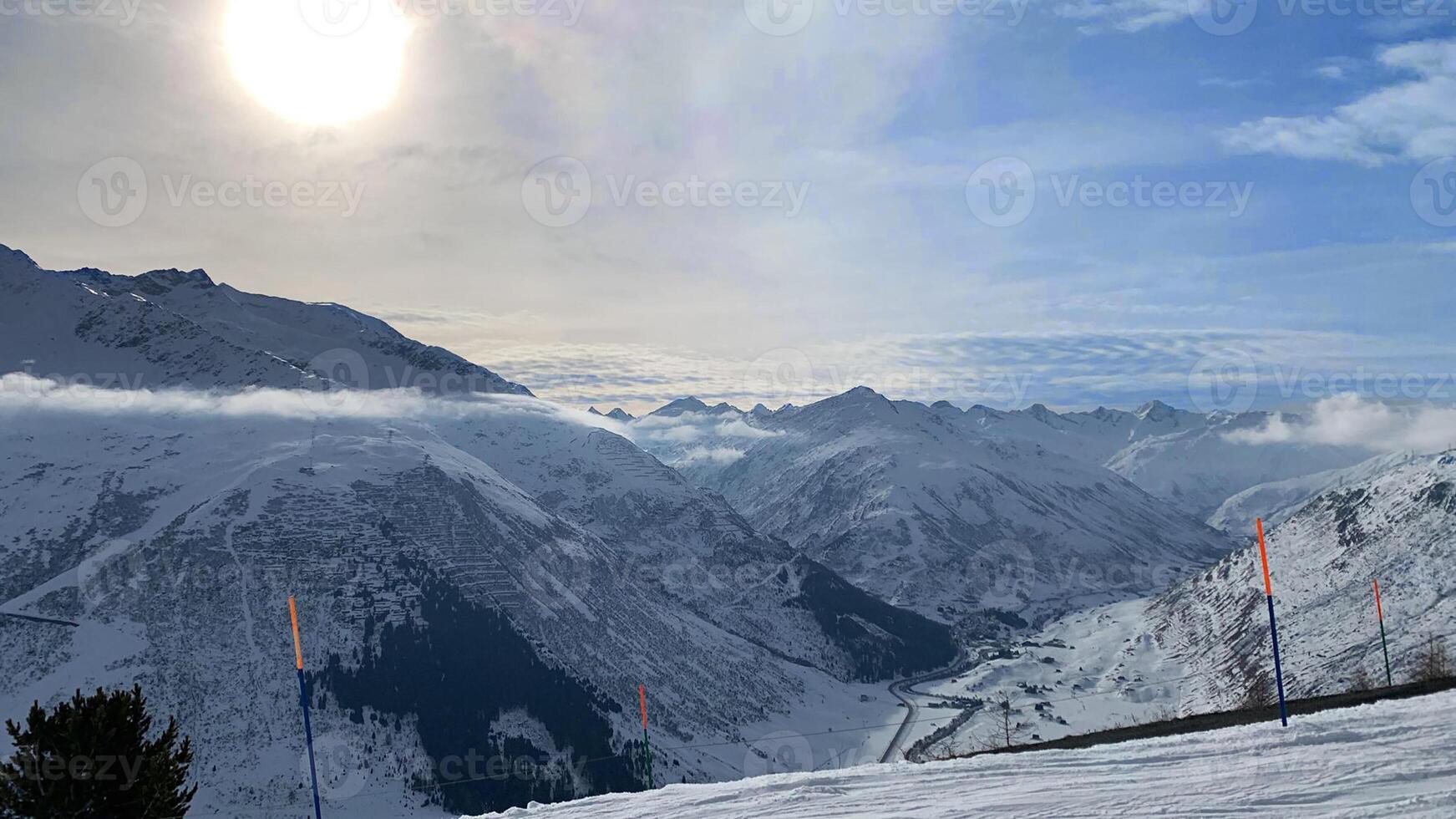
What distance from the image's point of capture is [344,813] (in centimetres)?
12519

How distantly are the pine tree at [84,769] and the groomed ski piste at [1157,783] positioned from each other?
33.2 feet

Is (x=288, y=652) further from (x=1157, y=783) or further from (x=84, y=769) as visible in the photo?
(x=1157, y=783)

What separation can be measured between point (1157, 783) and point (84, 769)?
26801 mm

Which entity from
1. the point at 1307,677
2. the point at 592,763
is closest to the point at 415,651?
the point at 592,763

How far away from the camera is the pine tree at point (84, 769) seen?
74.5 ft

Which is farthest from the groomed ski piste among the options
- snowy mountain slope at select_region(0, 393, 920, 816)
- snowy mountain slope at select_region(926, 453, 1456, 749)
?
snowy mountain slope at select_region(0, 393, 920, 816)

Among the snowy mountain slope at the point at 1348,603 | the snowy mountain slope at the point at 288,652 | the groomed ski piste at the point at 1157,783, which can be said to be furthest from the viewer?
the snowy mountain slope at the point at 288,652

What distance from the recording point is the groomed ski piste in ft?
55.4

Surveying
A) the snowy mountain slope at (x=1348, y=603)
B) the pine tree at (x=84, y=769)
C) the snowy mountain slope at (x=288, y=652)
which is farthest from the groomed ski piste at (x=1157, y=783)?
the snowy mountain slope at (x=288, y=652)

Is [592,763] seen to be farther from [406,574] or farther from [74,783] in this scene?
[74,783]

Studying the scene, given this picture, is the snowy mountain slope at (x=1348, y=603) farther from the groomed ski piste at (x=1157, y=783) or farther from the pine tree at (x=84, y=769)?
the pine tree at (x=84, y=769)

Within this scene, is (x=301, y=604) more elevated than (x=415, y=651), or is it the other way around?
(x=301, y=604)

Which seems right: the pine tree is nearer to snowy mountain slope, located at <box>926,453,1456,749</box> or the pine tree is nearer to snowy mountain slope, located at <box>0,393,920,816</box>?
snowy mountain slope, located at <box>0,393,920,816</box>

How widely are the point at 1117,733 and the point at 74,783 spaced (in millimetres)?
32983
